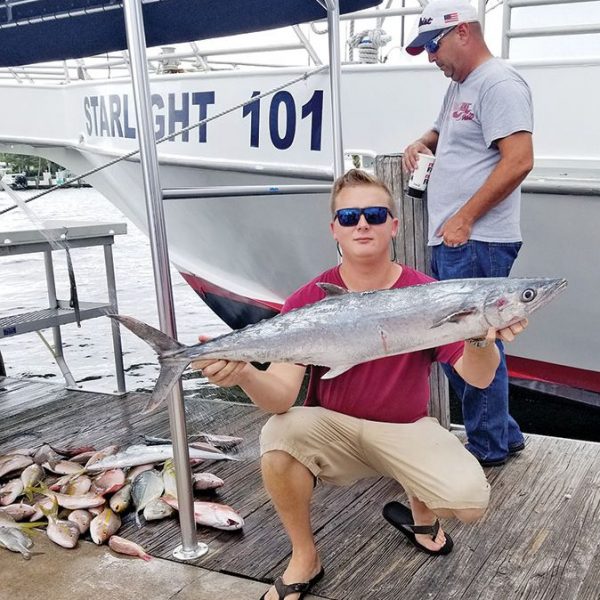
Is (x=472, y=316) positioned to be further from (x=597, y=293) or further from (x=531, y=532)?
(x=597, y=293)

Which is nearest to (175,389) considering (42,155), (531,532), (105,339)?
(531,532)

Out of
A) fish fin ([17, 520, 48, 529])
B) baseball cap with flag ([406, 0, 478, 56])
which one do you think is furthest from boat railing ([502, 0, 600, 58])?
fish fin ([17, 520, 48, 529])

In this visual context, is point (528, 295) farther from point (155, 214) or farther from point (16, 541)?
point (16, 541)

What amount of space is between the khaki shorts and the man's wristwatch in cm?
41

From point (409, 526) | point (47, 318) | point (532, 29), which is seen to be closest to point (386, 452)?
point (409, 526)

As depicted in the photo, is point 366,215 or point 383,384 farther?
point 383,384

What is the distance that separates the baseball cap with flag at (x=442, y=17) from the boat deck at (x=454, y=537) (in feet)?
6.29

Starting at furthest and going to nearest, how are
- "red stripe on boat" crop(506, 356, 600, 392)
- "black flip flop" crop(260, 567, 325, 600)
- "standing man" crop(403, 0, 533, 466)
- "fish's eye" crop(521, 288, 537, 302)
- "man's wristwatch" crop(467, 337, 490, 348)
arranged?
"red stripe on boat" crop(506, 356, 600, 392) < "standing man" crop(403, 0, 533, 466) < "black flip flop" crop(260, 567, 325, 600) < "man's wristwatch" crop(467, 337, 490, 348) < "fish's eye" crop(521, 288, 537, 302)

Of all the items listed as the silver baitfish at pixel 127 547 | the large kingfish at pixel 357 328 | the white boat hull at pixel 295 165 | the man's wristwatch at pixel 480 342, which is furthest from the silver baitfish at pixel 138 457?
the white boat hull at pixel 295 165

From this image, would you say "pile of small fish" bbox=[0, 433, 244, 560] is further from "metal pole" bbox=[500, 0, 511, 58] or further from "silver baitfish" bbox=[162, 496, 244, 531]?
"metal pole" bbox=[500, 0, 511, 58]

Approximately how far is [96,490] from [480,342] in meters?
1.95

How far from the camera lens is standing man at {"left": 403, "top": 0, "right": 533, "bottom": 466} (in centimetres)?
285

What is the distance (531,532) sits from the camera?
2.60m

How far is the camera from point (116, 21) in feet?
11.5
